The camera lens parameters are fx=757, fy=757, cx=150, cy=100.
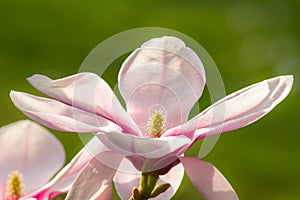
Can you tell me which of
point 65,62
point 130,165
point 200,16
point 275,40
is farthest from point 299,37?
point 130,165

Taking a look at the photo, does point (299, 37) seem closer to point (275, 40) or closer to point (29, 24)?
point (275, 40)

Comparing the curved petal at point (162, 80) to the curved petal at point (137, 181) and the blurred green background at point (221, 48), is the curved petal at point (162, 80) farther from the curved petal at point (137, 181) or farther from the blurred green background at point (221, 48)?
the blurred green background at point (221, 48)

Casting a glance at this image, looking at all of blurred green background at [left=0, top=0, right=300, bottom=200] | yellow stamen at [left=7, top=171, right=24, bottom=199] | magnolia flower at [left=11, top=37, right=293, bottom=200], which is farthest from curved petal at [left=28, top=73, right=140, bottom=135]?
blurred green background at [left=0, top=0, right=300, bottom=200]

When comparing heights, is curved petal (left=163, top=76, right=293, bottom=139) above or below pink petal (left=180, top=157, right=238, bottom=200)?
above

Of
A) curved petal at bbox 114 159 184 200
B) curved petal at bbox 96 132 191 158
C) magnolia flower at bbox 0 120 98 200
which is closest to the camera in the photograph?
curved petal at bbox 96 132 191 158

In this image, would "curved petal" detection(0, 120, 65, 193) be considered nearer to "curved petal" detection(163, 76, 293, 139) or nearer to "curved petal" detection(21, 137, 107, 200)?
"curved petal" detection(21, 137, 107, 200)

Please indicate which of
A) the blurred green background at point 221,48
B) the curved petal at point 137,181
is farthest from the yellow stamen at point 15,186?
the blurred green background at point 221,48
